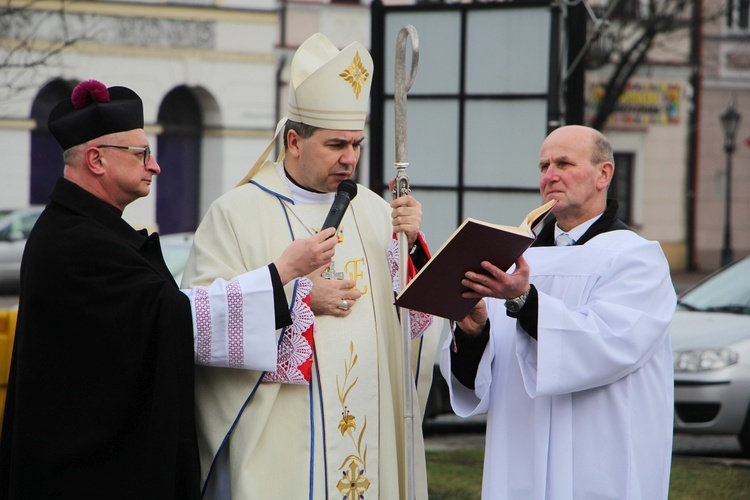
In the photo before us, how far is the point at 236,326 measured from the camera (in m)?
3.78

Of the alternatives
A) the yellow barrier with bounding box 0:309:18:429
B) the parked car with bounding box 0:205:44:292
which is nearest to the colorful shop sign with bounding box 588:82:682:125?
the parked car with bounding box 0:205:44:292

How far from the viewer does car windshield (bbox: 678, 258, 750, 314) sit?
29.4 ft

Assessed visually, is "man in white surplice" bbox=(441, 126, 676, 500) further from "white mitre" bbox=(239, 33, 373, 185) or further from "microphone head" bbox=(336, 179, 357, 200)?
"white mitre" bbox=(239, 33, 373, 185)

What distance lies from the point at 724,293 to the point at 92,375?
262 inches

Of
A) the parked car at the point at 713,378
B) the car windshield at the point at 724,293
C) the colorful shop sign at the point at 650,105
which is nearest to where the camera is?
the parked car at the point at 713,378

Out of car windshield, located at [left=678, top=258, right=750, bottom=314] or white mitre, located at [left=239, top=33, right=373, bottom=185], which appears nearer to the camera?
white mitre, located at [left=239, top=33, right=373, bottom=185]

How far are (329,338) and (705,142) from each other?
2405 centimetres

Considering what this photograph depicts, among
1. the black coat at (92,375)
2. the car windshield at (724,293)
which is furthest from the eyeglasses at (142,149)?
the car windshield at (724,293)

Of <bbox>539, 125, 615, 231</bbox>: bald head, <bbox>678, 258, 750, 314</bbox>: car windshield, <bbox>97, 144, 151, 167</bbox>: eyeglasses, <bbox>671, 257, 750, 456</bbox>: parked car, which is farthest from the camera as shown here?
<bbox>678, 258, 750, 314</bbox>: car windshield

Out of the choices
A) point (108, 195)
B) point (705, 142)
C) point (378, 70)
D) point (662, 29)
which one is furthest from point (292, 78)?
point (705, 142)

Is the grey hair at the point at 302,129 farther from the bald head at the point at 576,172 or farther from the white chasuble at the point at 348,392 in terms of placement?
the bald head at the point at 576,172

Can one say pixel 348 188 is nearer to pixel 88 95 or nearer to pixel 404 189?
pixel 404 189

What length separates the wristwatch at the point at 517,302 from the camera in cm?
376

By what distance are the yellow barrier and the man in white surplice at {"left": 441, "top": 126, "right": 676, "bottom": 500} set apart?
1.52 m
